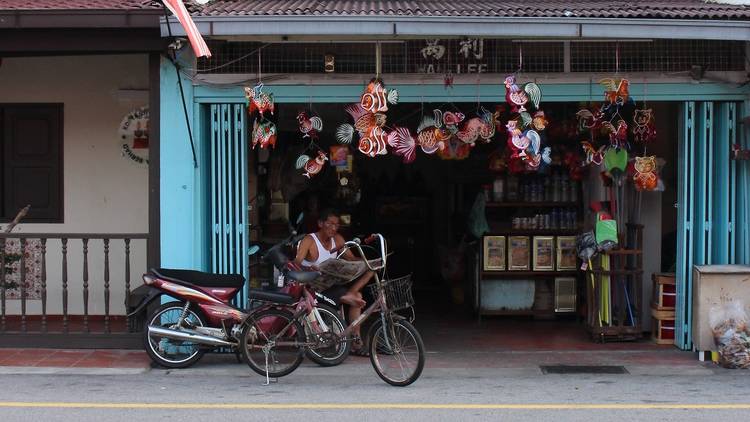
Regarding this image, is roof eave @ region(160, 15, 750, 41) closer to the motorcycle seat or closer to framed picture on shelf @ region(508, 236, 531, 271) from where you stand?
the motorcycle seat

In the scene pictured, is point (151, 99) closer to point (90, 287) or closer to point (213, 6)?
point (213, 6)

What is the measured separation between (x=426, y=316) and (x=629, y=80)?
447 cm

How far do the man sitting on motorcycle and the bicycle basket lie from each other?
67 cm

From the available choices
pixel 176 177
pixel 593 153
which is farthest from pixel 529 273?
pixel 176 177

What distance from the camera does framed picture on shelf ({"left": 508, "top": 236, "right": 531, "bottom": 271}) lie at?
1147cm

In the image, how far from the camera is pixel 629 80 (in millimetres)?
9141

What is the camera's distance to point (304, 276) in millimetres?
8336

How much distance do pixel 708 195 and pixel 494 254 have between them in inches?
121

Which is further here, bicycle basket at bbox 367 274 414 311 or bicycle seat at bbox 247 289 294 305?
bicycle seat at bbox 247 289 294 305

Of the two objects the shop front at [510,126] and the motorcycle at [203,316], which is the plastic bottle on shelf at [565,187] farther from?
the motorcycle at [203,316]

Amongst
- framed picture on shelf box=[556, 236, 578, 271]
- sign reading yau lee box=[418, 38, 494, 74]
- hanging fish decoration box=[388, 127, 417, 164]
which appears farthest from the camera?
framed picture on shelf box=[556, 236, 578, 271]

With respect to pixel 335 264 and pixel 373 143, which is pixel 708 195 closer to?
pixel 373 143

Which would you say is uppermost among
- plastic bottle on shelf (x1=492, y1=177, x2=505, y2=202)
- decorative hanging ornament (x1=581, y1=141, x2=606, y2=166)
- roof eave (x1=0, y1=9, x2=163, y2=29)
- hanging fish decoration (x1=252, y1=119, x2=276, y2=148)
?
roof eave (x1=0, y1=9, x2=163, y2=29)

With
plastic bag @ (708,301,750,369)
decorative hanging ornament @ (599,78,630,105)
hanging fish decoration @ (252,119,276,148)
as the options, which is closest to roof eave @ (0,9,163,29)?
hanging fish decoration @ (252,119,276,148)
